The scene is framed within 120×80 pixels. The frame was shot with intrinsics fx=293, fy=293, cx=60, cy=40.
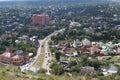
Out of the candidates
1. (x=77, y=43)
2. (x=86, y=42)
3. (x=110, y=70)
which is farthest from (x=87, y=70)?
(x=77, y=43)

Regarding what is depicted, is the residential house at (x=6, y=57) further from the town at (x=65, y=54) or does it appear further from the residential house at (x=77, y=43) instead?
the residential house at (x=77, y=43)

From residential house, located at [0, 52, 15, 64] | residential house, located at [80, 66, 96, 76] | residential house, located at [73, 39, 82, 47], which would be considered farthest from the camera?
residential house, located at [73, 39, 82, 47]

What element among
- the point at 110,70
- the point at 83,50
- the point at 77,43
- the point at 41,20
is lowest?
the point at 41,20

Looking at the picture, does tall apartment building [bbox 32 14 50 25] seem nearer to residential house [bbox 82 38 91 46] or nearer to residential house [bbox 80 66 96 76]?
residential house [bbox 82 38 91 46]

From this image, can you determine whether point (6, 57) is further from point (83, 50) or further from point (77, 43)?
point (77, 43)

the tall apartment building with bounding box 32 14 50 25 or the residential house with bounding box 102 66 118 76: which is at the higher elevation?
the residential house with bounding box 102 66 118 76

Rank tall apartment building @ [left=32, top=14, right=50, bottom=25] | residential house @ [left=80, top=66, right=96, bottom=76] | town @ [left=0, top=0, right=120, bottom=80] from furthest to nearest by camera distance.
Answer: tall apartment building @ [left=32, top=14, right=50, bottom=25] < residential house @ [left=80, top=66, right=96, bottom=76] < town @ [left=0, top=0, right=120, bottom=80]

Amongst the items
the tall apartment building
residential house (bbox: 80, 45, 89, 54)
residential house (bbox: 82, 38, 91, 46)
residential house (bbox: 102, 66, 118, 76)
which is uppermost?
residential house (bbox: 102, 66, 118, 76)

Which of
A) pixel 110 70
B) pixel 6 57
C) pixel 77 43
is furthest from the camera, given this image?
pixel 77 43

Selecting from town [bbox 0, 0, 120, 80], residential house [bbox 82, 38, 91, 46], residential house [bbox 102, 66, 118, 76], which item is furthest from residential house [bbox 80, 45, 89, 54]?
residential house [bbox 102, 66, 118, 76]

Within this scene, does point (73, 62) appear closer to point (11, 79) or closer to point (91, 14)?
point (11, 79)

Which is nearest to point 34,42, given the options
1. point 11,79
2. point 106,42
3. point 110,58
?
point 106,42
